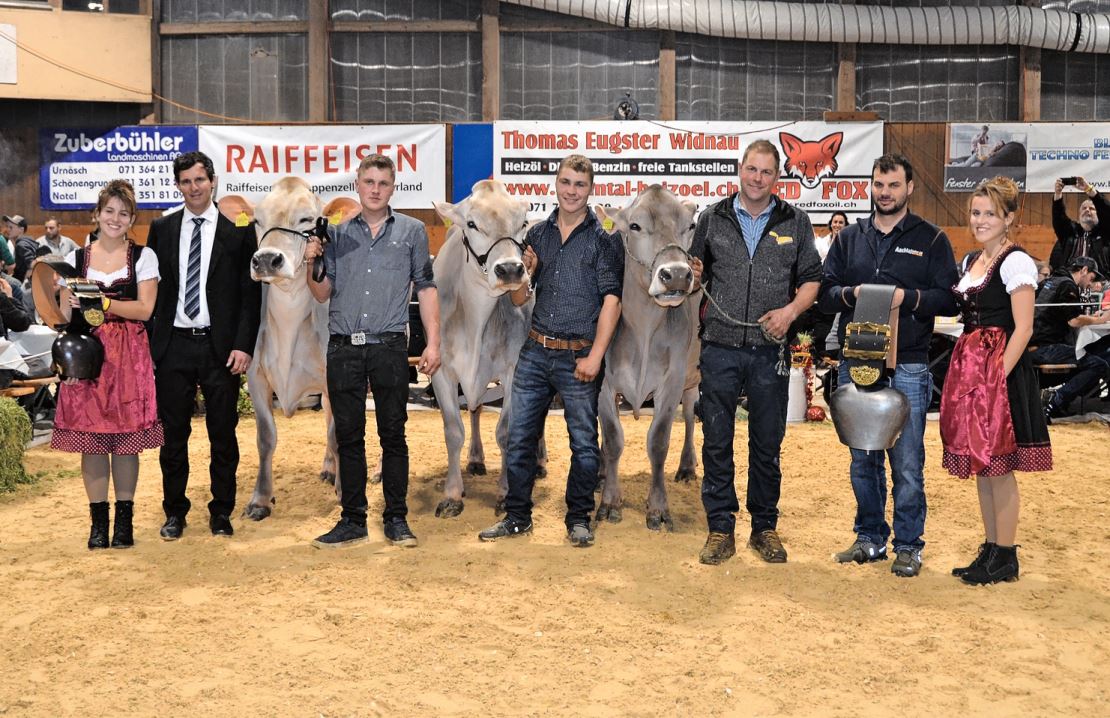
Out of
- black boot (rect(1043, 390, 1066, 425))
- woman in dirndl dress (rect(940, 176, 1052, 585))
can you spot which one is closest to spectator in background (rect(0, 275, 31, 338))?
woman in dirndl dress (rect(940, 176, 1052, 585))

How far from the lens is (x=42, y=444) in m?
8.91

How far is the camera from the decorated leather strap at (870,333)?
4.84 metres

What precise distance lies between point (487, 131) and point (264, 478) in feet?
27.1

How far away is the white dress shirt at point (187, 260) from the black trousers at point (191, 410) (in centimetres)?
9

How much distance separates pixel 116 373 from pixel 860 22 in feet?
39.8

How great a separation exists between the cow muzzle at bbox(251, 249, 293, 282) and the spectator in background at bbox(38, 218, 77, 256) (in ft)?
31.9

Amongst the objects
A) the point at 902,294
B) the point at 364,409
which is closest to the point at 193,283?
the point at 364,409

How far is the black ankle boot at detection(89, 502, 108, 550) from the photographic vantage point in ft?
18.8

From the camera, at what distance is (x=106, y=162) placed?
48.6 ft

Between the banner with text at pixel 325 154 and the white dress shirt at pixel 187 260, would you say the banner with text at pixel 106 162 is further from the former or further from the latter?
the white dress shirt at pixel 187 260

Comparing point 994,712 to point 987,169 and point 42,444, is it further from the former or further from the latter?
point 987,169

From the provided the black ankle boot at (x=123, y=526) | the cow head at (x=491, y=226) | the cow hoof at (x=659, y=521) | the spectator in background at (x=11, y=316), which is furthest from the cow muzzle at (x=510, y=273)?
the spectator in background at (x=11, y=316)

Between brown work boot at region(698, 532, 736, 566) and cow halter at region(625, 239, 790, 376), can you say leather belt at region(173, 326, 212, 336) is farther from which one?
brown work boot at region(698, 532, 736, 566)

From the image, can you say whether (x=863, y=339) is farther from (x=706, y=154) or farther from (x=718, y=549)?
(x=706, y=154)
